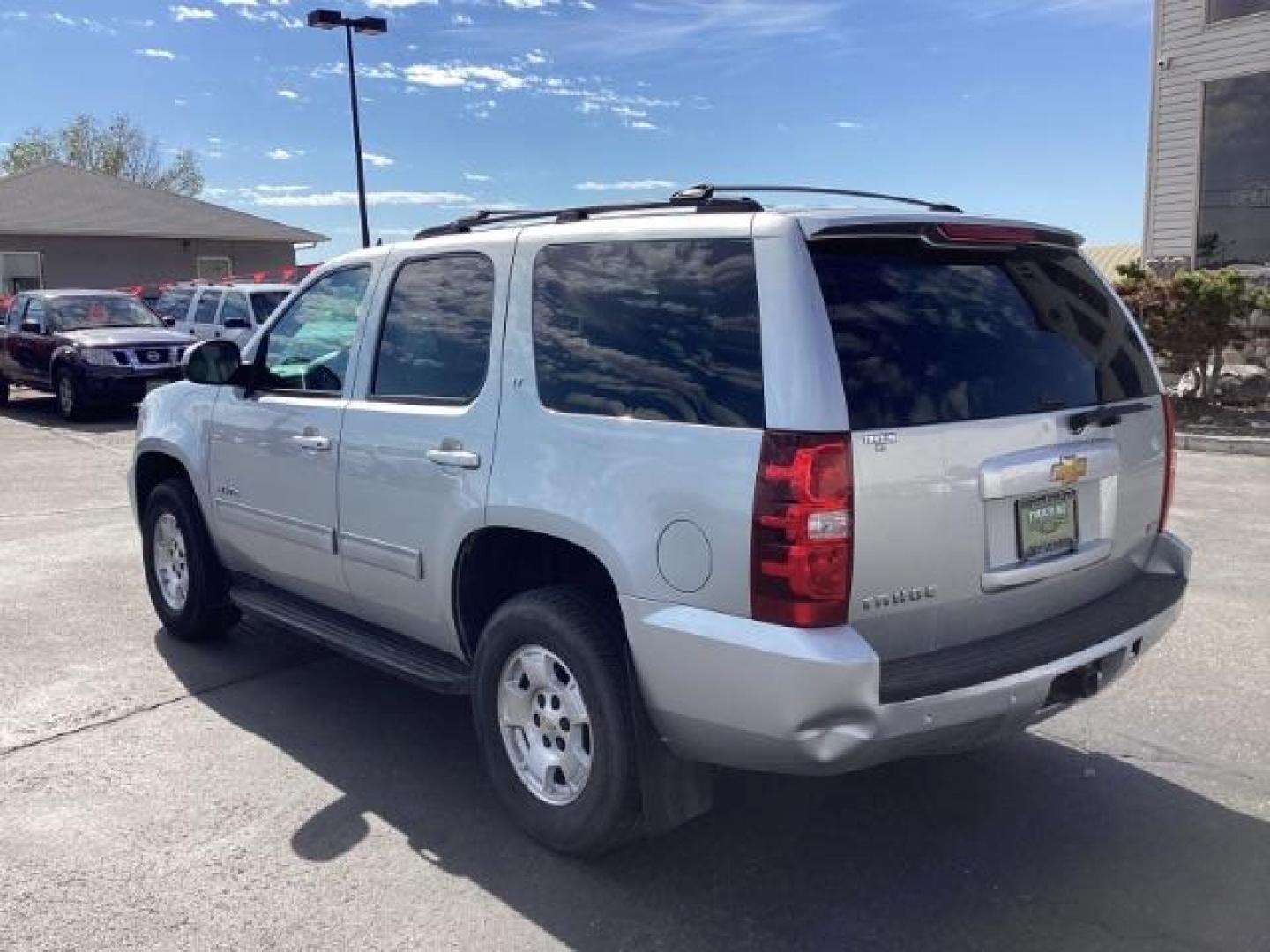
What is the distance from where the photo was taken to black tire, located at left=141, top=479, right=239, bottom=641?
534 cm

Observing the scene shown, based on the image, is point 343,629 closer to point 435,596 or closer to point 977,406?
point 435,596

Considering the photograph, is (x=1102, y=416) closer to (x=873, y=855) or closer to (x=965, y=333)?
(x=965, y=333)

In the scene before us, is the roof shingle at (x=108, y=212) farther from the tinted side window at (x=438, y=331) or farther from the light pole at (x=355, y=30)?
the tinted side window at (x=438, y=331)

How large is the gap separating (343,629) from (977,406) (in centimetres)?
253

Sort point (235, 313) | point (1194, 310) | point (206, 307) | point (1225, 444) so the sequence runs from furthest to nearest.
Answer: point (206, 307) < point (235, 313) < point (1194, 310) < point (1225, 444)

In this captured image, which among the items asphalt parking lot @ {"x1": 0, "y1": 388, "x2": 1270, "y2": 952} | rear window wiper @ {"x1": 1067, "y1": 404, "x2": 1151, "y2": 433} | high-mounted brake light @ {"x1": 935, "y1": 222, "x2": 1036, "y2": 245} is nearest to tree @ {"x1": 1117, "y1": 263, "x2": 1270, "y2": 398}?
asphalt parking lot @ {"x1": 0, "y1": 388, "x2": 1270, "y2": 952}

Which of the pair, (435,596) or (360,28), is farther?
(360,28)

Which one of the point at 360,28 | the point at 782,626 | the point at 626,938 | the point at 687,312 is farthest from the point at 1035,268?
the point at 360,28

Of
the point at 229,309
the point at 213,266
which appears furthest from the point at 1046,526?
the point at 213,266

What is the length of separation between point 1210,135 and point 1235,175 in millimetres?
714

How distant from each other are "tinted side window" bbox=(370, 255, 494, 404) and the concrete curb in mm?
9419

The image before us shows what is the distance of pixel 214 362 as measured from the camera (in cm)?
A: 484

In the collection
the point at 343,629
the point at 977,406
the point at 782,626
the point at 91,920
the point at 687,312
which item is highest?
the point at 687,312

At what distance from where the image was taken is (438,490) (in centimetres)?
379
